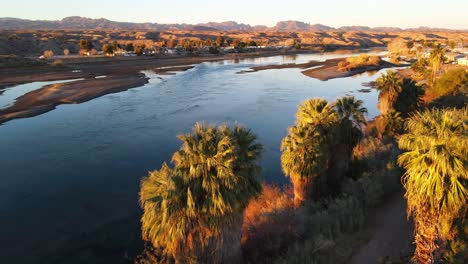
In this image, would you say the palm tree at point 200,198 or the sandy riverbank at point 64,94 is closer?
the palm tree at point 200,198

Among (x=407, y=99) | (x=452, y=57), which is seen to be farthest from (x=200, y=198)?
(x=452, y=57)

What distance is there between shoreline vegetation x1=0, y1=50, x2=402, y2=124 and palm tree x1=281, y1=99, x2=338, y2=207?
36.7m

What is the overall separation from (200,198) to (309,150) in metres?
10.7

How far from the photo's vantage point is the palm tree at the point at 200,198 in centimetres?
1345

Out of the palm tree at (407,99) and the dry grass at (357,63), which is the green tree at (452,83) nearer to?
the palm tree at (407,99)

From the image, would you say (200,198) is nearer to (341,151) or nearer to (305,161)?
(305,161)

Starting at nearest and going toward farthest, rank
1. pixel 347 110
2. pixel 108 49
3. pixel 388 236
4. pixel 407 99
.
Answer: pixel 388 236 → pixel 347 110 → pixel 407 99 → pixel 108 49

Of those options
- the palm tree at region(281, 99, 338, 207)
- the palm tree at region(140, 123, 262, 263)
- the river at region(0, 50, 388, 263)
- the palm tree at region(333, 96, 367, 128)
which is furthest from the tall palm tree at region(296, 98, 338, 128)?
the palm tree at region(140, 123, 262, 263)

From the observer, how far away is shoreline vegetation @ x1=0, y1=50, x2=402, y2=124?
51531mm

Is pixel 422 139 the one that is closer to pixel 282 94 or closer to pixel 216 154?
pixel 216 154

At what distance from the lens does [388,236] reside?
18.4 meters

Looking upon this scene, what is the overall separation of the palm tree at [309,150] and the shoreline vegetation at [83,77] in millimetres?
36726

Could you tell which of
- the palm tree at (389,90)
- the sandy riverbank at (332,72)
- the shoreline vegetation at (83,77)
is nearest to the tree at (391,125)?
the palm tree at (389,90)

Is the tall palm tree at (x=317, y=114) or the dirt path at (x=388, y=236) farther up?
the tall palm tree at (x=317, y=114)
